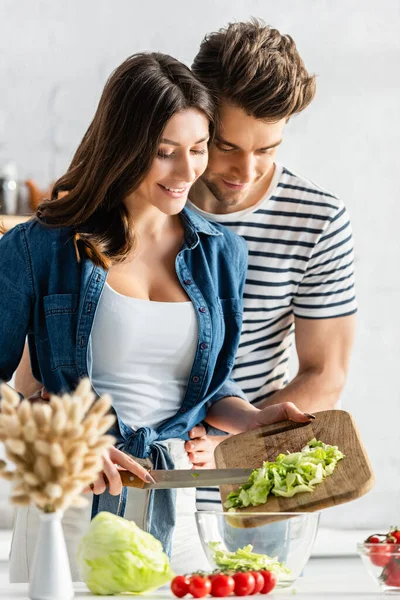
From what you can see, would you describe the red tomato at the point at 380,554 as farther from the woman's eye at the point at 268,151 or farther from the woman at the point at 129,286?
the woman's eye at the point at 268,151

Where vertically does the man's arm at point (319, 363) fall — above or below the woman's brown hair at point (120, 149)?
below

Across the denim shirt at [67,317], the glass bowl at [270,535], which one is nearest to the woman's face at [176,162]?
the denim shirt at [67,317]

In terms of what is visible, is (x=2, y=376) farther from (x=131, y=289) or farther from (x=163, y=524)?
(x=163, y=524)

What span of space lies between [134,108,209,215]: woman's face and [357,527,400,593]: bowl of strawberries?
2.53 ft

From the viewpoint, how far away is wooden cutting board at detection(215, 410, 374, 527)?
4.68 ft

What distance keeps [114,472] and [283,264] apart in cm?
88

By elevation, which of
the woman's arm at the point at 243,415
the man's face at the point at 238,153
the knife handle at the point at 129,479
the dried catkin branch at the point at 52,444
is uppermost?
the man's face at the point at 238,153

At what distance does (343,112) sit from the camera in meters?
4.11

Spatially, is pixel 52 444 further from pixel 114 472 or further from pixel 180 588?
pixel 114 472

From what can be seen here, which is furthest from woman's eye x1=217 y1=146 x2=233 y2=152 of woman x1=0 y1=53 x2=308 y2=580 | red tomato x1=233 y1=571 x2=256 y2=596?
red tomato x1=233 y1=571 x2=256 y2=596

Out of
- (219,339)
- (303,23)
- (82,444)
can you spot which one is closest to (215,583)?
(82,444)

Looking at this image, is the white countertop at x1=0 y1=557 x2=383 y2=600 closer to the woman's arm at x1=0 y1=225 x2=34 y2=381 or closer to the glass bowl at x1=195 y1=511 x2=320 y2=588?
the glass bowl at x1=195 y1=511 x2=320 y2=588

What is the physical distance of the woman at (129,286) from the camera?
5.59 feet

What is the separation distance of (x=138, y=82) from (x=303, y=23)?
2526 millimetres
